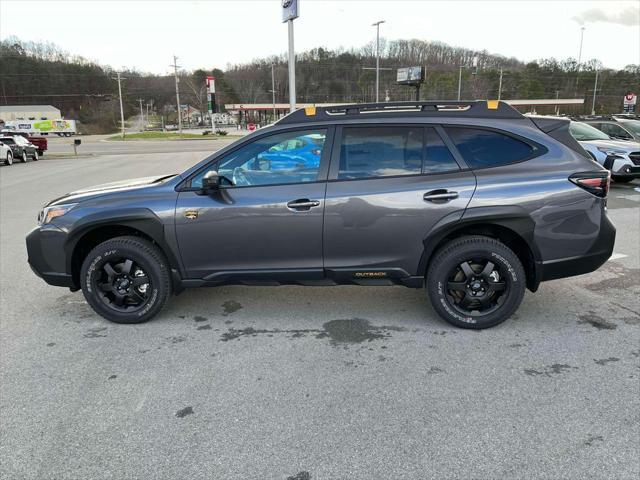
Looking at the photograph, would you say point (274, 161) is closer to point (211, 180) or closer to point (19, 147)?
point (211, 180)

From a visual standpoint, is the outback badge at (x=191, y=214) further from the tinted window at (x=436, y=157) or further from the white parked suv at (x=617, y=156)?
the white parked suv at (x=617, y=156)

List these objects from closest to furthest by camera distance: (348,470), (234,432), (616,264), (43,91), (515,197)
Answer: (348,470) < (234,432) < (515,197) < (616,264) < (43,91)

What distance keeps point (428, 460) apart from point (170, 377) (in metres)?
1.82

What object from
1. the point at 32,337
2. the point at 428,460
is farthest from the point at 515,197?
the point at 32,337

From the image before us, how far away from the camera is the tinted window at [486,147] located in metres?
3.90

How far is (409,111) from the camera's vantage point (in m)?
4.04

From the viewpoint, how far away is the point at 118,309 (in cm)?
423

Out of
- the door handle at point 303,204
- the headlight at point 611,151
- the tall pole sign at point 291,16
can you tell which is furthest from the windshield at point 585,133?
the door handle at point 303,204

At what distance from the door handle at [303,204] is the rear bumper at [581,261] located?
1861 millimetres

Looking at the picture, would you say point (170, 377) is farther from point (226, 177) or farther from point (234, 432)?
point (226, 177)

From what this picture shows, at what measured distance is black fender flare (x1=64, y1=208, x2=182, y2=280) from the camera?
4004 mm

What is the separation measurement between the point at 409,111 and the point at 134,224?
2475 millimetres

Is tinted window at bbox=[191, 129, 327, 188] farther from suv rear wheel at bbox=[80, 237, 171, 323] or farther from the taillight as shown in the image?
the taillight

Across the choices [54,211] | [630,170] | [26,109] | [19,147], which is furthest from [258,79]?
[54,211]
